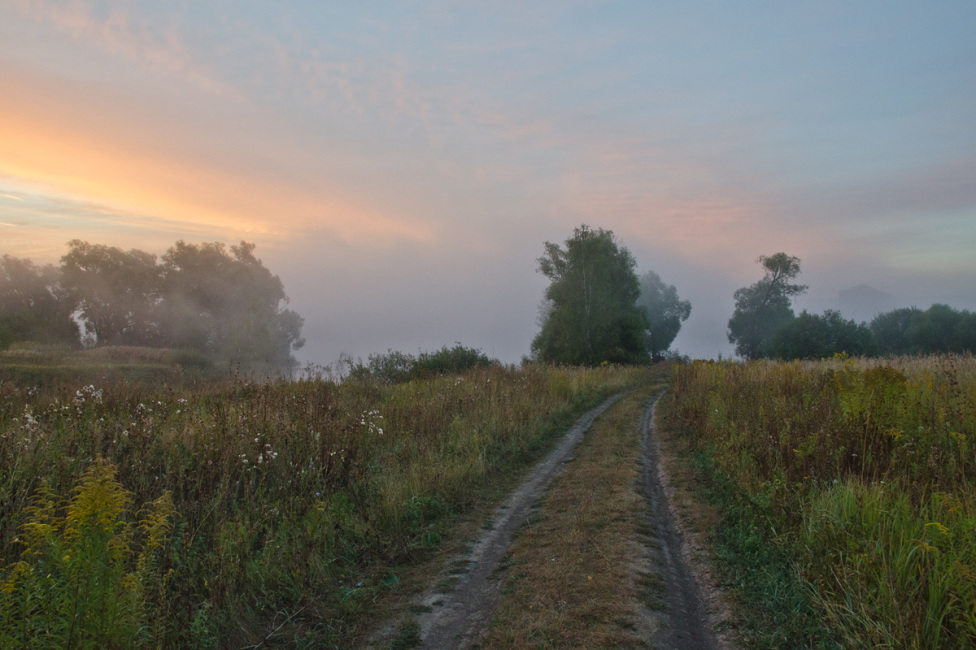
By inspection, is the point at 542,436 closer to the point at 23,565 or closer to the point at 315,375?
the point at 315,375

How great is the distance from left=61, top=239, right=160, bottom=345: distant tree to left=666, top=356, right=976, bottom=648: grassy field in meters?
48.6

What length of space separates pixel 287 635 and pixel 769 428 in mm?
7401

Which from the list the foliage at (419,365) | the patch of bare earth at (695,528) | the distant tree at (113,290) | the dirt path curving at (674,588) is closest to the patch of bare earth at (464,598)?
the dirt path curving at (674,588)

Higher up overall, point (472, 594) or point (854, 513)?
point (854, 513)

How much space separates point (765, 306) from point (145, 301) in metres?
65.9

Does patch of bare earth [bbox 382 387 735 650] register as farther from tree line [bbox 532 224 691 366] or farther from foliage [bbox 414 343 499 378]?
tree line [bbox 532 224 691 366]

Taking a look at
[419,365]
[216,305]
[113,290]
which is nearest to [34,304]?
[113,290]

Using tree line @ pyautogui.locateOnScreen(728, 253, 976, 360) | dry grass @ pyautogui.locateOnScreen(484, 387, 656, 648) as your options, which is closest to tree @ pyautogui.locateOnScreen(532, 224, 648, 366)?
tree line @ pyautogui.locateOnScreen(728, 253, 976, 360)

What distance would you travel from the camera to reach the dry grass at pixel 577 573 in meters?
3.66

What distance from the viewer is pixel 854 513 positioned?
4.58m

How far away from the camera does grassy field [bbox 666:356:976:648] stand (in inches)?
133

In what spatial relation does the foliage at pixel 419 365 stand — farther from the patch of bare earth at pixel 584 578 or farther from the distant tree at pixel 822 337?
the distant tree at pixel 822 337

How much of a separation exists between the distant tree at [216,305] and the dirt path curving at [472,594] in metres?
40.7

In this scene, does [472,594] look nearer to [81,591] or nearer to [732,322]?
[81,591]
